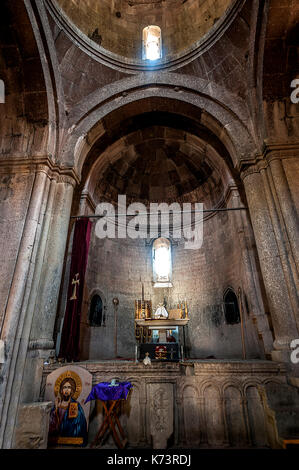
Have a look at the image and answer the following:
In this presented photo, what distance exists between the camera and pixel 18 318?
5219mm

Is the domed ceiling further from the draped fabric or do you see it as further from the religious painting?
the religious painting

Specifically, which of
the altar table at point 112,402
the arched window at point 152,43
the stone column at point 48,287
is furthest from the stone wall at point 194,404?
the arched window at point 152,43

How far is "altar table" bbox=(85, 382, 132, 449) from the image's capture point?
14.7 ft

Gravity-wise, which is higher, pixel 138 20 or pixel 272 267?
pixel 138 20

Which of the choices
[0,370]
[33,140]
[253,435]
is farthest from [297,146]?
[0,370]

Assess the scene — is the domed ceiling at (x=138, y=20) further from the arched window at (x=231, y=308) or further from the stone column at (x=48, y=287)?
the arched window at (x=231, y=308)

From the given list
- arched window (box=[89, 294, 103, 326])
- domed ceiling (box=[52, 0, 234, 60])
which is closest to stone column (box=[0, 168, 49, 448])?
arched window (box=[89, 294, 103, 326])

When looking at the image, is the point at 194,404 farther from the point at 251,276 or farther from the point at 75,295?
the point at 75,295

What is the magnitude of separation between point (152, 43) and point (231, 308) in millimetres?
11185

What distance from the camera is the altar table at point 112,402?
448cm

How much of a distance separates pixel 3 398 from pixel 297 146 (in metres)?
8.73

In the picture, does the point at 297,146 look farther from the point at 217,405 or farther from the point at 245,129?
the point at 217,405

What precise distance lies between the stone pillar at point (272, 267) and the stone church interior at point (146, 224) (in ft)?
0.12

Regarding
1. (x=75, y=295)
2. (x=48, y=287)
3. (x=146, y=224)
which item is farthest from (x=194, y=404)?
(x=146, y=224)
